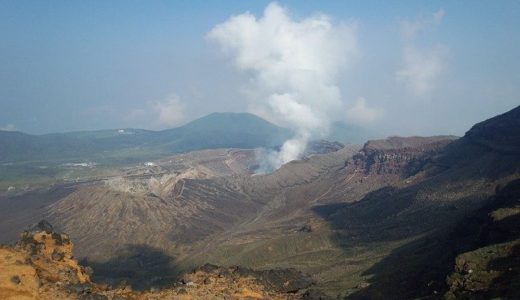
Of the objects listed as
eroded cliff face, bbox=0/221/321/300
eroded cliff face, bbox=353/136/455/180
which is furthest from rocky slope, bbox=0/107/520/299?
eroded cliff face, bbox=0/221/321/300

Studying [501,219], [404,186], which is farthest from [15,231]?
[501,219]

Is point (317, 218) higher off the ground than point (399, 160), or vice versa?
point (399, 160)

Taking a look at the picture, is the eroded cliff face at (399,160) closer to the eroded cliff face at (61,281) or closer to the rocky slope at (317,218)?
the rocky slope at (317,218)

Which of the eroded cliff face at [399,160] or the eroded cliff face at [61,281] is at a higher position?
the eroded cliff face at [399,160]

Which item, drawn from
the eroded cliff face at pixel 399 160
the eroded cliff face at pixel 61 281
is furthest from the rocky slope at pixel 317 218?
the eroded cliff face at pixel 61 281

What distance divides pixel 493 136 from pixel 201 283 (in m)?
105

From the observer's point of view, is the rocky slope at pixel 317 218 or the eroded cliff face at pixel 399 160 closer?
the rocky slope at pixel 317 218

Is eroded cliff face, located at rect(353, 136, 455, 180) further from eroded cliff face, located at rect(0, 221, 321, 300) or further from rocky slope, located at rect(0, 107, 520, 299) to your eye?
eroded cliff face, located at rect(0, 221, 321, 300)

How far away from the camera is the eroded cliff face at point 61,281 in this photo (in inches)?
1139

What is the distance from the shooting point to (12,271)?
29328 mm

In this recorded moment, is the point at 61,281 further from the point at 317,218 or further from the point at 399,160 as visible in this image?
the point at 399,160

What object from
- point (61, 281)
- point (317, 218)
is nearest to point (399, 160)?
point (317, 218)

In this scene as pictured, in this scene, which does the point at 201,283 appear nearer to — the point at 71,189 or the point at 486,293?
the point at 486,293

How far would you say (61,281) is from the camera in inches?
1257
